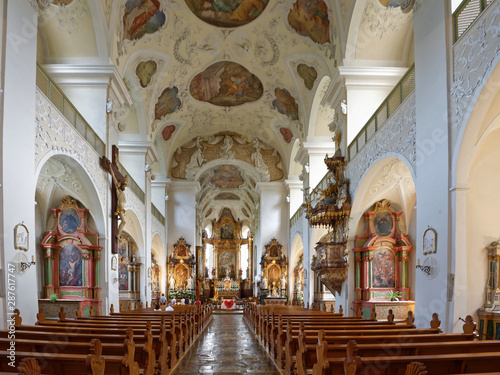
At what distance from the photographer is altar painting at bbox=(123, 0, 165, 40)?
14.1m

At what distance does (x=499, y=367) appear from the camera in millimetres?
4297

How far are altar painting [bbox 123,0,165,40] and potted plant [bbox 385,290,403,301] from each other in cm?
1084

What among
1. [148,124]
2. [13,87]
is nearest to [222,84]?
[148,124]

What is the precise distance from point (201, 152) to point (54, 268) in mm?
15782

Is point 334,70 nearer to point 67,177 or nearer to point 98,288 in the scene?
point 67,177

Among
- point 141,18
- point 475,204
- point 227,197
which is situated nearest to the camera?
point 475,204

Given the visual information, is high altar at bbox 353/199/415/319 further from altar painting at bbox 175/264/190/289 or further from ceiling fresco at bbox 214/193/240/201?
ceiling fresco at bbox 214/193/240/201

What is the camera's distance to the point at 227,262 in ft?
139

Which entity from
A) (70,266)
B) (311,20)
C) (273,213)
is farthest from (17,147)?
(273,213)

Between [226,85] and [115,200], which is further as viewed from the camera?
[226,85]

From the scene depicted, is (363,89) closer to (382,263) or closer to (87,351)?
(382,263)

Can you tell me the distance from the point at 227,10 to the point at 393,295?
1097 cm

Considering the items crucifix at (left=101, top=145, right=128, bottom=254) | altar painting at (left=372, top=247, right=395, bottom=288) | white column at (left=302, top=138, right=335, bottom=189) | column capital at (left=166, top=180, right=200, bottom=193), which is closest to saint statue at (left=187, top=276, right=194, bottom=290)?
column capital at (left=166, top=180, right=200, bottom=193)

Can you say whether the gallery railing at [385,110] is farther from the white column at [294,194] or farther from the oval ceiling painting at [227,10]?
the white column at [294,194]
